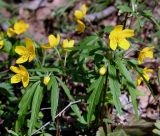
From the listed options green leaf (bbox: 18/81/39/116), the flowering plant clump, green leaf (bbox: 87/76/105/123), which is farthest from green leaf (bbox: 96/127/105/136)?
green leaf (bbox: 18/81/39/116)

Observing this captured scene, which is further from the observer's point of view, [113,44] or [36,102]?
[36,102]

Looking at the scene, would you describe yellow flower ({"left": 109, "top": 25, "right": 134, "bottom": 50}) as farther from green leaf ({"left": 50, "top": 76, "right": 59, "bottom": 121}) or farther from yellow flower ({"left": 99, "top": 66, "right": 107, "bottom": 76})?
→ green leaf ({"left": 50, "top": 76, "right": 59, "bottom": 121})

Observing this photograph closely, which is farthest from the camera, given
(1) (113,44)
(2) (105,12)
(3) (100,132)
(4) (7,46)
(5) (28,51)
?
(2) (105,12)

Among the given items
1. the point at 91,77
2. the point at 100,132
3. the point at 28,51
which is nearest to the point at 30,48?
the point at 28,51

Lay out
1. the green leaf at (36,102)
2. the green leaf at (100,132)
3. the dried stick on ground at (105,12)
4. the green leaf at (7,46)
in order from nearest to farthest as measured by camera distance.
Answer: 1. the green leaf at (36,102)
2. the green leaf at (100,132)
3. the green leaf at (7,46)
4. the dried stick on ground at (105,12)

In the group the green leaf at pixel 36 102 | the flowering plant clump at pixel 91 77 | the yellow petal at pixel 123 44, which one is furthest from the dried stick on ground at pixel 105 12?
the green leaf at pixel 36 102

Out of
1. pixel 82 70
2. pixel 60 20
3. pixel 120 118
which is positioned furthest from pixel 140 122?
pixel 60 20

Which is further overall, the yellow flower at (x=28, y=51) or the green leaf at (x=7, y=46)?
the green leaf at (x=7, y=46)

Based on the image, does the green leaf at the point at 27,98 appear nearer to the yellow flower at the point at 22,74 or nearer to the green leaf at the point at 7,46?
the yellow flower at the point at 22,74

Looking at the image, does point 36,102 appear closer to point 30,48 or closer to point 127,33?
point 30,48

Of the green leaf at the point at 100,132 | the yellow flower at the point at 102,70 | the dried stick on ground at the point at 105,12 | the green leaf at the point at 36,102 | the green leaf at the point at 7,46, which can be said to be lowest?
the green leaf at the point at 100,132

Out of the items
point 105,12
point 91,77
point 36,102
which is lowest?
point 36,102

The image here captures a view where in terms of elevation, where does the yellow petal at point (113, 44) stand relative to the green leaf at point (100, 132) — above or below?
above
